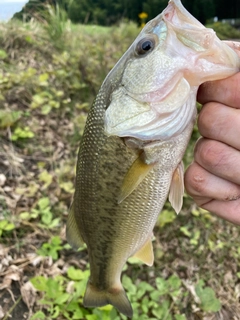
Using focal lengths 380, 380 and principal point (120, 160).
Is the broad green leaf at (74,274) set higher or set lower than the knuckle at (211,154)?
lower

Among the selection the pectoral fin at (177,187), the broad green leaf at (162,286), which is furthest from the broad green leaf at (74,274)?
the pectoral fin at (177,187)

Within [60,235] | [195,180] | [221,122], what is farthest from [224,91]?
[60,235]

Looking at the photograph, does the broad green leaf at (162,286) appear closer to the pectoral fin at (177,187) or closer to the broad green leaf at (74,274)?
the broad green leaf at (74,274)

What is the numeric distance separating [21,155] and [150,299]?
5.56 feet

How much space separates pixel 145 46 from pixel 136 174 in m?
0.43

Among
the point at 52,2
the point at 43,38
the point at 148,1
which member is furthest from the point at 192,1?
the point at 43,38

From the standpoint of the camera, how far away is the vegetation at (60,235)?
8.17 feet

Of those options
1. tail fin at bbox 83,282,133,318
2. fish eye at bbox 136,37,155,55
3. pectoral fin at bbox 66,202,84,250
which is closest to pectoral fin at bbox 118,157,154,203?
fish eye at bbox 136,37,155,55

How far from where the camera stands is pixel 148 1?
30.5 ft

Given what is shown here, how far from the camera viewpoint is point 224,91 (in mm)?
1160

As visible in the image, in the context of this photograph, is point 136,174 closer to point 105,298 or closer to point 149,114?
point 149,114

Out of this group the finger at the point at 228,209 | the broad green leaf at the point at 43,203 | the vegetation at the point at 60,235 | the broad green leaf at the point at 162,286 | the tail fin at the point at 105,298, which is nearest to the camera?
the finger at the point at 228,209

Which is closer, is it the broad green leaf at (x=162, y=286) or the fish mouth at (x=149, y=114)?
the fish mouth at (x=149, y=114)

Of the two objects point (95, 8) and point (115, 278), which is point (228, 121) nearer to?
point (115, 278)
